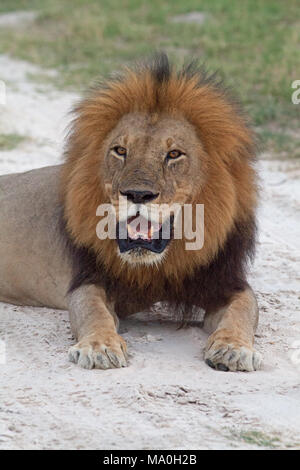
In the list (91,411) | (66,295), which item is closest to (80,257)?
(66,295)

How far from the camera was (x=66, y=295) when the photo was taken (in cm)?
465

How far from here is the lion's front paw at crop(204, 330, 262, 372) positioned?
13.2 feet

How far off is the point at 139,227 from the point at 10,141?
424cm

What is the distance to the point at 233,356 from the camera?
4.03 m

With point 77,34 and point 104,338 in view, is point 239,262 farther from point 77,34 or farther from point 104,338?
point 77,34

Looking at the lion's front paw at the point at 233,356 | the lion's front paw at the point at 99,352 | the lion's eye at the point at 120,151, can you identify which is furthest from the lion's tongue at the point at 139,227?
the lion's front paw at the point at 233,356

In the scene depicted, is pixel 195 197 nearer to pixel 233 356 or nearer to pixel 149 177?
pixel 149 177

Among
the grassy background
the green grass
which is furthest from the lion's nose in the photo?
the grassy background

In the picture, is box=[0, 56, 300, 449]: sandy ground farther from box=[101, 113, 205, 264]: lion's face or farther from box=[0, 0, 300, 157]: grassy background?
box=[0, 0, 300, 157]: grassy background

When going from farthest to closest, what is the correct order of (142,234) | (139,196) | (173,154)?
(173,154) → (142,234) → (139,196)

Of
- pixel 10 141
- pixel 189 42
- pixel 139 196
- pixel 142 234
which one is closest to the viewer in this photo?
pixel 139 196

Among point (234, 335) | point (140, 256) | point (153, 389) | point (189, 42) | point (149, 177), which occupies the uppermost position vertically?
point (189, 42)

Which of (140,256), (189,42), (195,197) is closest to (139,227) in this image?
(140,256)

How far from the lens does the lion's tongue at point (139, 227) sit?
4.06 metres
